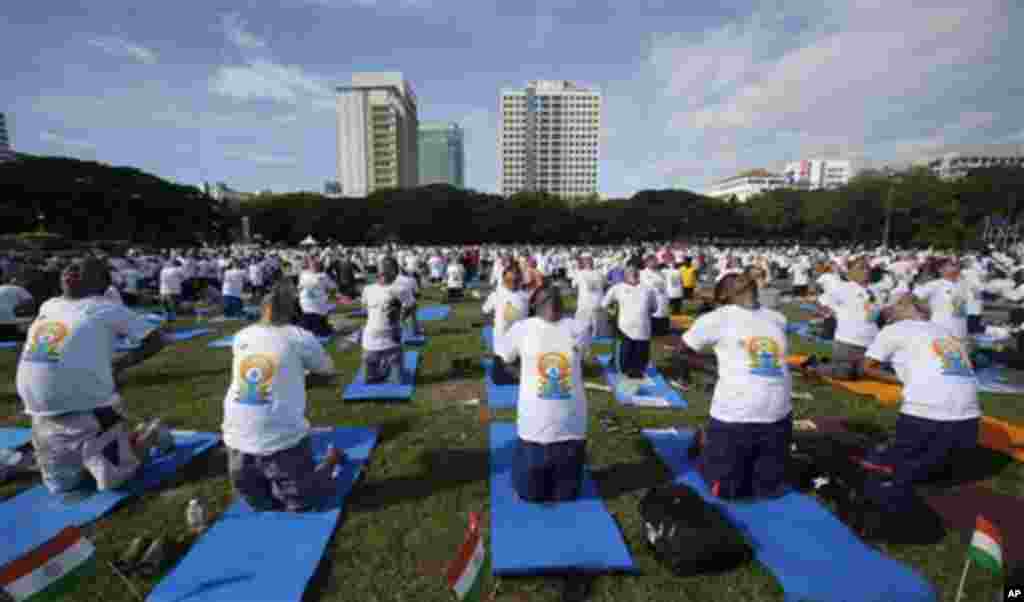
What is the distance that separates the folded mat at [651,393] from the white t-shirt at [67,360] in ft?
20.1

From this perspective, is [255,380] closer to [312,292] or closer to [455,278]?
[312,292]

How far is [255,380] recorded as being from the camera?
3.52m

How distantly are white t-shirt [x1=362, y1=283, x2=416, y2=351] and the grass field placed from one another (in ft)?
3.14

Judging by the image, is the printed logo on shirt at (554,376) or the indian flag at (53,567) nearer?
the indian flag at (53,567)

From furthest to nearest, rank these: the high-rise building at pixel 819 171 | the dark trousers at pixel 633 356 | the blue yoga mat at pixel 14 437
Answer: the high-rise building at pixel 819 171 → the dark trousers at pixel 633 356 → the blue yoga mat at pixel 14 437

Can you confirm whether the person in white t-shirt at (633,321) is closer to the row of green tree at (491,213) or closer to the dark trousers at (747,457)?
the dark trousers at (747,457)

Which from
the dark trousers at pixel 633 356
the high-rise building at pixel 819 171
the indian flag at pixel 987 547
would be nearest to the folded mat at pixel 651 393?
the dark trousers at pixel 633 356

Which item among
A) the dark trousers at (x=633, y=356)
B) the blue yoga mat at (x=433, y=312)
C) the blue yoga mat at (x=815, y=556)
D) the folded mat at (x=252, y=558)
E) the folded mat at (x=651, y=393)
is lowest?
the folded mat at (x=252, y=558)

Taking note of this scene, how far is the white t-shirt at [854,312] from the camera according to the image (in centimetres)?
734

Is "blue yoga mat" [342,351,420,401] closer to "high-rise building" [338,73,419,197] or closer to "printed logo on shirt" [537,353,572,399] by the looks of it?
"printed logo on shirt" [537,353,572,399]

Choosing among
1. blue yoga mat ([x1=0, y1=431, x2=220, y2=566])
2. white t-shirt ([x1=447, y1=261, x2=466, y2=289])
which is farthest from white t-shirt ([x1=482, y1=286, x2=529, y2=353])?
white t-shirt ([x1=447, y1=261, x2=466, y2=289])

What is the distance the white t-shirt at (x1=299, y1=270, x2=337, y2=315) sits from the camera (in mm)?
9602

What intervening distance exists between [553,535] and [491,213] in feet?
204

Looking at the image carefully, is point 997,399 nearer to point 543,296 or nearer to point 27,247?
point 543,296
